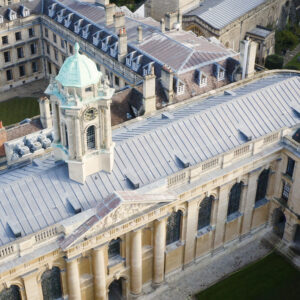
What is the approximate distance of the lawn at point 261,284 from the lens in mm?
57250

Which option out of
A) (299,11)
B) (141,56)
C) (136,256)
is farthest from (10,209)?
(299,11)

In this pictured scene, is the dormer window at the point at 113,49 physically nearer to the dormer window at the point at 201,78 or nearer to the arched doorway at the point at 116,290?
the dormer window at the point at 201,78

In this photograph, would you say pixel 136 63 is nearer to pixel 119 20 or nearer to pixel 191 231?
pixel 119 20

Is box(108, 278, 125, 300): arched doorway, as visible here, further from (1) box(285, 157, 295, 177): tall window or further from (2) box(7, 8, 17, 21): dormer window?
(2) box(7, 8, 17, 21): dormer window

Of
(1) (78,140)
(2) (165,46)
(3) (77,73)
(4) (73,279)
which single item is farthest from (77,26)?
(4) (73,279)

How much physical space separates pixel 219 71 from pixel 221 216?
23.5 m

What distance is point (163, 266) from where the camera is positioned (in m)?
55.9

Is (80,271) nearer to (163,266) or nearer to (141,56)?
(163,266)

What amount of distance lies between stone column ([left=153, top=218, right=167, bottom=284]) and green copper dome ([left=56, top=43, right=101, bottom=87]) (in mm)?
15076

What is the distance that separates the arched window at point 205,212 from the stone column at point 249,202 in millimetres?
4807

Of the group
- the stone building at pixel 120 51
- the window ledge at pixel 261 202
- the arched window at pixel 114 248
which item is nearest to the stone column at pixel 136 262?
the arched window at pixel 114 248

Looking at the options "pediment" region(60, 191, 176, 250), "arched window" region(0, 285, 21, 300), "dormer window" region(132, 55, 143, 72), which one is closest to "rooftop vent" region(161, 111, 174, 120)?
"pediment" region(60, 191, 176, 250)

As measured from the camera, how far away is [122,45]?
251 ft

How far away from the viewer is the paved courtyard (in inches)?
2249
